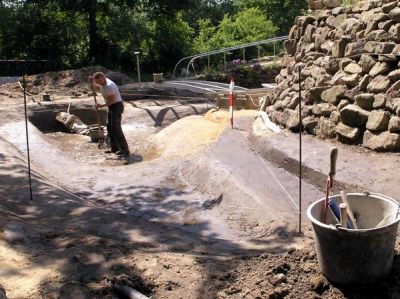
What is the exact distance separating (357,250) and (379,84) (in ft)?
13.5

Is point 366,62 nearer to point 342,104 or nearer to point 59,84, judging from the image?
point 342,104

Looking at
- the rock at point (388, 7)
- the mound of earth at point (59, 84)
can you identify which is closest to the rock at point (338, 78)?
the rock at point (388, 7)

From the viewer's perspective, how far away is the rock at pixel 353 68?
749 centimetres

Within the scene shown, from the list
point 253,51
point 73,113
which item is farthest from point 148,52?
point 73,113

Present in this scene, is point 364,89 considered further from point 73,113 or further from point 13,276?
point 73,113

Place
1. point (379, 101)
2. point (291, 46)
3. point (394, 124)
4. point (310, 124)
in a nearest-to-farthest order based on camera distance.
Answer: point (394, 124) < point (379, 101) < point (310, 124) < point (291, 46)

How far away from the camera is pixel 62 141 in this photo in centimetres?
1206

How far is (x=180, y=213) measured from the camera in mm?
6652

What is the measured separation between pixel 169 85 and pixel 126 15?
7.07 m

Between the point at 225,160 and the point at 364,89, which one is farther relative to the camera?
the point at 225,160

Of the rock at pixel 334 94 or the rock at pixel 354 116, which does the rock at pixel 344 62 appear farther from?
the rock at pixel 354 116

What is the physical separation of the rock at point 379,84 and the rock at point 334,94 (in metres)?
0.52

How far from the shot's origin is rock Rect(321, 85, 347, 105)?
7.65m

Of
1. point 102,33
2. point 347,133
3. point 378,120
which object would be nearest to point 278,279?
point 378,120
